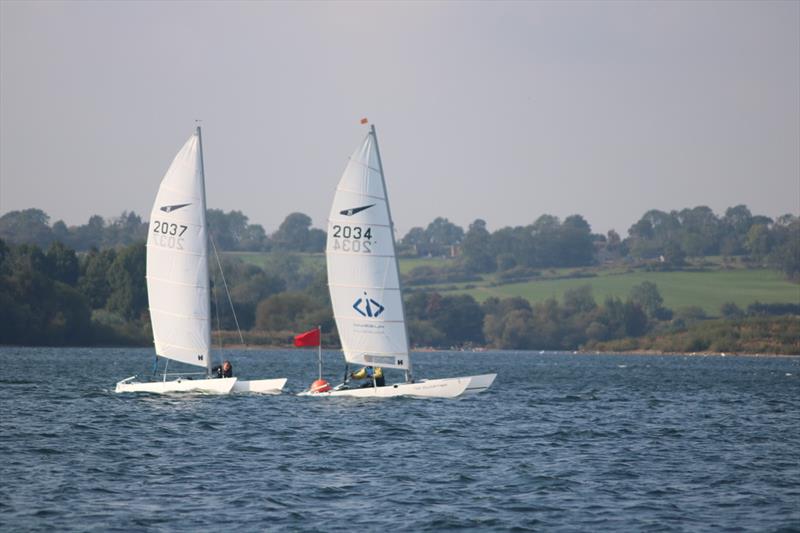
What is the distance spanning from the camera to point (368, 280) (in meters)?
52.0

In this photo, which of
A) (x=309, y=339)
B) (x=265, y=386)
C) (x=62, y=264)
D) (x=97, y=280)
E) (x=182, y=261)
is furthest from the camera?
(x=62, y=264)

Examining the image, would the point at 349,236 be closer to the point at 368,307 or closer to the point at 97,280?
the point at 368,307

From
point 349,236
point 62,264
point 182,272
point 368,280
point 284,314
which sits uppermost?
point 62,264

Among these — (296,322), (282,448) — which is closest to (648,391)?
(282,448)

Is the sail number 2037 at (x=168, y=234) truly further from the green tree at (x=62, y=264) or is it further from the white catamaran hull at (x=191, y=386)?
the green tree at (x=62, y=264)

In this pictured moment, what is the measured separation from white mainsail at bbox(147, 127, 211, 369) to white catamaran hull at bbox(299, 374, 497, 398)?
599 cm

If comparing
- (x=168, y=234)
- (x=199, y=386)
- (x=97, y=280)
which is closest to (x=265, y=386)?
(x=199, y=386)

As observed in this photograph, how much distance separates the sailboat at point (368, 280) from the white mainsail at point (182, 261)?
576 centimetres

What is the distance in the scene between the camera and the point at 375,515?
86.1 feet

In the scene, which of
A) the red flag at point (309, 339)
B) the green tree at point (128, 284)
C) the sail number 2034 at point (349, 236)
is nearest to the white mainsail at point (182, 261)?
the red flag at point (309, 339)

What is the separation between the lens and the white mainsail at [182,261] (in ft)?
171

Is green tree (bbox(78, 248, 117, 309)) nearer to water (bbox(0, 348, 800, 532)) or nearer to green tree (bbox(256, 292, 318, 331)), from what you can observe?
green tree (bbox(256, 292, 318, 331))

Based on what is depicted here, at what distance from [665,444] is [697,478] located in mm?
8023

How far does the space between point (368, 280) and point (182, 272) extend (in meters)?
8.13
